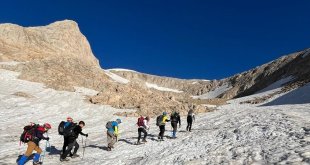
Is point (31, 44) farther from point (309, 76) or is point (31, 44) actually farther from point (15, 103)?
point (309, 76)

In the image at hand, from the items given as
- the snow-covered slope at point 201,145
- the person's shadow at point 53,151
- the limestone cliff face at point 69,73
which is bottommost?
the person's shadow at point 53,151

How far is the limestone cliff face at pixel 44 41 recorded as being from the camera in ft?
282

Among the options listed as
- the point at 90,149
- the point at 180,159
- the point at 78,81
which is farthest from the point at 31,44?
the point at 180,159

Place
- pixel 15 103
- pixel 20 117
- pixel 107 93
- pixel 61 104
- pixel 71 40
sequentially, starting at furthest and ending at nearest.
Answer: pixel 71 40 < pixel 107 93 < pixel 61 104 < pixel 15 103 < pixel 20 117

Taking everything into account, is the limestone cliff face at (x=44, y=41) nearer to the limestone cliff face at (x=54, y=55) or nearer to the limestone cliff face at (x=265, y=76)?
the limestone cliff face at (x=54, y=55)

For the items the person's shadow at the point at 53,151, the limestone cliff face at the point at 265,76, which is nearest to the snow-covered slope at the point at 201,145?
the person's shadow at the point at 53,151

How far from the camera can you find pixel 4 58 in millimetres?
74625

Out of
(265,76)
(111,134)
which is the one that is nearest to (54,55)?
(111,134)

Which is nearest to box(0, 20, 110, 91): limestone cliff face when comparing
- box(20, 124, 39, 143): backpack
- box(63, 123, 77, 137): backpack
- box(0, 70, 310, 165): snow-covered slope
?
box(0, 70, 310, 165): snow-covered slope

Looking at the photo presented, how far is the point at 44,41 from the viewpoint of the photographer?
→ 112312 mm

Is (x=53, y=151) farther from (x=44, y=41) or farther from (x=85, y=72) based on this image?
(x=44, y=41)

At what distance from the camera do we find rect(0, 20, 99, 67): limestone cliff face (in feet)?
282

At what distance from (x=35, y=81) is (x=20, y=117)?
2419 cm

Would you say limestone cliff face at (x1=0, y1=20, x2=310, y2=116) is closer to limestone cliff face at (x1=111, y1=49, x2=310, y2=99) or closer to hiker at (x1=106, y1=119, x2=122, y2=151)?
limestone cliff face at (x1=111, y1=49, x2=310, y2=99)
